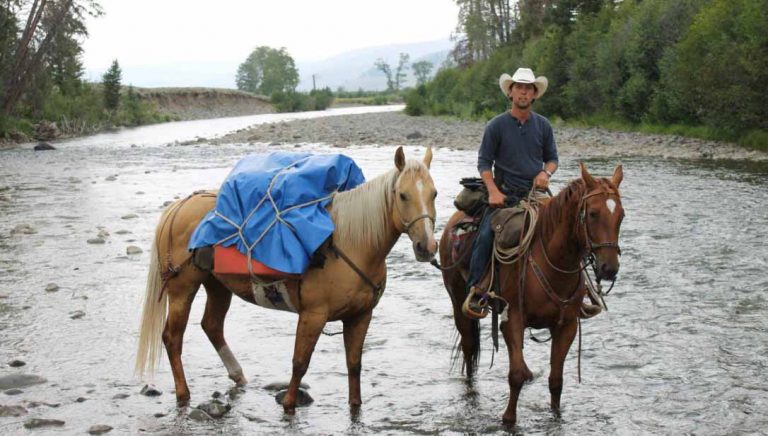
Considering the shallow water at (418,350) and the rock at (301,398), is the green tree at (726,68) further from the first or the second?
the rock at (301,398)

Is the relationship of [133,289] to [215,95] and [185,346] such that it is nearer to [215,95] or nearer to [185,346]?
[185,346]

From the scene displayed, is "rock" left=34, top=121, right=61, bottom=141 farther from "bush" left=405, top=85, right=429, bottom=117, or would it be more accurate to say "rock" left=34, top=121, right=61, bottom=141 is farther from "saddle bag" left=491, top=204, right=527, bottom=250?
"saddle bag" left=491, top=204, right=527, bottom=250

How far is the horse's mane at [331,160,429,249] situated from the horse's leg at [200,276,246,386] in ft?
5.05

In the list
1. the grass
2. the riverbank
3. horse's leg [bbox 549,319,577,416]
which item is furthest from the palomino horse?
the grass

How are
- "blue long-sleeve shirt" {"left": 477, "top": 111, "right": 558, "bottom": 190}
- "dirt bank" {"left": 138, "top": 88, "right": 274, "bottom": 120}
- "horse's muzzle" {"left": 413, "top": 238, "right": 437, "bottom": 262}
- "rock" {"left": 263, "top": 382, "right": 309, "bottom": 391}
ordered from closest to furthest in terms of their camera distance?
"horse's muzzle" {"left": 413, "top": 238, "right": 437, "bottom": 262}, "blue long-sleeve shirt" {"left": 477, "top": 111, "right": 558, "bottom": 190}, "rock" {"left": 263, "top": 382, "right": 309, "bottom": 391}, "dirt bank" {"left": 138, "top": 88, "right": 274, "bottom": 120}

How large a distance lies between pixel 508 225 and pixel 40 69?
47.5m

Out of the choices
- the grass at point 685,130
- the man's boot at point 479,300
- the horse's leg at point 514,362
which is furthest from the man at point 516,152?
the grass at point 685,130

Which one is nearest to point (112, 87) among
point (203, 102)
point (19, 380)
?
point (203, 102)

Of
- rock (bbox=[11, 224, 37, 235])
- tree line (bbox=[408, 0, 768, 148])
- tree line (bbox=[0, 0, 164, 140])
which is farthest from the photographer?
tree line (bbox=[0, 0, 164, 140])

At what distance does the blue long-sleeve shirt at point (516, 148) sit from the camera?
23.1ft

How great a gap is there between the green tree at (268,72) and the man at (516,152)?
15030cm

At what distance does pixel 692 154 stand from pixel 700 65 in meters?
5.83

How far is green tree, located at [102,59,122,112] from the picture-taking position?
6750 centimetres

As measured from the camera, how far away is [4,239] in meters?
14.9
